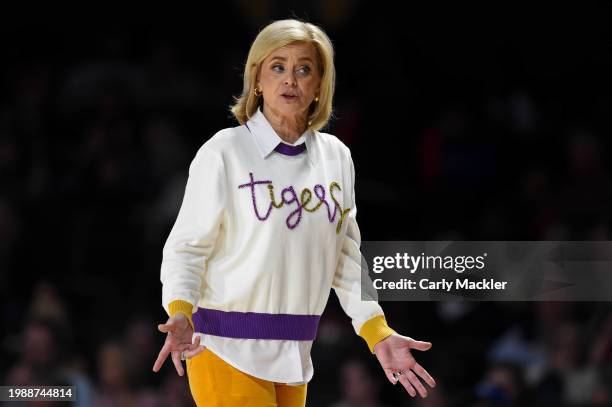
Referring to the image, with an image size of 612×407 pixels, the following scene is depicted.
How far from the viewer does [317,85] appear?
2.50 meters

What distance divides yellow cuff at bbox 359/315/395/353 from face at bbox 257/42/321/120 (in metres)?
0.52

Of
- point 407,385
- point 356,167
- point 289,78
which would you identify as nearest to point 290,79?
point 289,78

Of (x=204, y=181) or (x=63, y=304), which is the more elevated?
(x=63, y=304)

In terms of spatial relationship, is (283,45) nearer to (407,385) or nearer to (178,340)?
(178,340)

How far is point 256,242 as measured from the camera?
2.34 meters

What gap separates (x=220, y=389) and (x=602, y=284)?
7.27 feet

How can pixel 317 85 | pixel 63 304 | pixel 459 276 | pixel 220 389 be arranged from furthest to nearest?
pixel 63 304 → pixel 459 276 → pixel 317 85 → pixel 220 389

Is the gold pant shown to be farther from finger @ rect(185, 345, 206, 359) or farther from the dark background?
the dark background

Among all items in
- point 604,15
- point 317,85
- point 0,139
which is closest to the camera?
point 317,85

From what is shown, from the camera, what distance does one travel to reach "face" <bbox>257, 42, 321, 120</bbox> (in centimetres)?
243

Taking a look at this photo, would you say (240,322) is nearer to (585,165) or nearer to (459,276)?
(459,276)

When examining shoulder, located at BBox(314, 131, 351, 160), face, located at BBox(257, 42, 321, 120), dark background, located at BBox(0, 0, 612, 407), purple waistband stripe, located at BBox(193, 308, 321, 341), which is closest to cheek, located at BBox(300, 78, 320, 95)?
face, located at BBox(257, 42, 321, 120)

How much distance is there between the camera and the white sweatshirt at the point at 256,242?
91.3 inches

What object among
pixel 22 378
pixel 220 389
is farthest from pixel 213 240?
pixel 22 378
